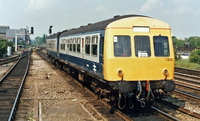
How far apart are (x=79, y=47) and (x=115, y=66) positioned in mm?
5115

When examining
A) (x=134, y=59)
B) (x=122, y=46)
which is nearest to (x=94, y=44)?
(x=122, y=46)

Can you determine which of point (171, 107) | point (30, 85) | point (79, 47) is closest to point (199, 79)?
point (171, 107)

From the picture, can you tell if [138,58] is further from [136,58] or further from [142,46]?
[142,46]

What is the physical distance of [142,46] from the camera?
28.7 ft

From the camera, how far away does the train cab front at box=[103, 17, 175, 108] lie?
333 inches

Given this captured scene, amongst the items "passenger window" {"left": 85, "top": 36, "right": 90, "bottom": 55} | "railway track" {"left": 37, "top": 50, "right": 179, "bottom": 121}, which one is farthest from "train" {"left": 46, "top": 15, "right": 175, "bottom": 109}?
"passenger window" {"left": 85, "top": 36, "right": 90, "bottom": 55}

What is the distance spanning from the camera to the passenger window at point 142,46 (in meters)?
8.69

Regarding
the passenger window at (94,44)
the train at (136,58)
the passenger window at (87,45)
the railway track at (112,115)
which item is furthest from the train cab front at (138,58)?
the passenger window at (87,45)

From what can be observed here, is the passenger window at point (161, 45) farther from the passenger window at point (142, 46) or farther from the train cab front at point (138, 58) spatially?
the passenger window at point (142, 46)

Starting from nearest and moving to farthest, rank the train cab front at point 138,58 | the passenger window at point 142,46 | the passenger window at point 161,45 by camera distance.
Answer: the train cab front at point 138,58 → the passenger window at point 142,46 → the passenger window at point 161,45

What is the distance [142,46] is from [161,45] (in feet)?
2.56

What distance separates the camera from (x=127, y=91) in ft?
27.4

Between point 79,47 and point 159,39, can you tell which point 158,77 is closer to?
point 159,39

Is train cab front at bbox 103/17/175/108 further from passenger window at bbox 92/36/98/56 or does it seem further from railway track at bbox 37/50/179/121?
passenger window at bbox 92/36/98/56
